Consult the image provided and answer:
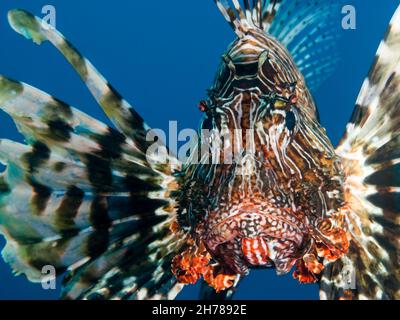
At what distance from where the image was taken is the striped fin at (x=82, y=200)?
4.00 meters

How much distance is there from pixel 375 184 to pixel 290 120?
105 centimetres

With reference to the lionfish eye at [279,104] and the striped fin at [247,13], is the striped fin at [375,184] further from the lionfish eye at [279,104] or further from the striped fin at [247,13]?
the striped fin at [247,13]

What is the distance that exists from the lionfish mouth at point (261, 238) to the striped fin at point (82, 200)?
4.33ft

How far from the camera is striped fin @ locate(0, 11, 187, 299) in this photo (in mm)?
4000

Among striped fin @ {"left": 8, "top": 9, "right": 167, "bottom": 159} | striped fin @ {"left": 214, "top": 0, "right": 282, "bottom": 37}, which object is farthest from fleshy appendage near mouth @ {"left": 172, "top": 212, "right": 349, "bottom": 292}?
striped fin @ {"left": 214, "top": 0, "right": 282, "bottom": 37}

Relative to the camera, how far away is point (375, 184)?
3922mm

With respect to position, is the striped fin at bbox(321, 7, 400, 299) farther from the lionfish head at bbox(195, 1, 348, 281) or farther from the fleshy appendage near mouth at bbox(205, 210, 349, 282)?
the fleshy appendage near mouth at bbox(205, 210, 349, 282)

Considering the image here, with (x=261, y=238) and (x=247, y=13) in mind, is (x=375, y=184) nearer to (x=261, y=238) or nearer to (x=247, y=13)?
(x=261, y=238)

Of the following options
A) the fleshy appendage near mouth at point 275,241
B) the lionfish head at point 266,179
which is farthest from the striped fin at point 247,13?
the fleshy appendage near mouth at point 275,241

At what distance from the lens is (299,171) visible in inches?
128

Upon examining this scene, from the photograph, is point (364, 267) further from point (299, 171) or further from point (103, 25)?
point (103, 25)

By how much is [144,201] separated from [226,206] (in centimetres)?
169
